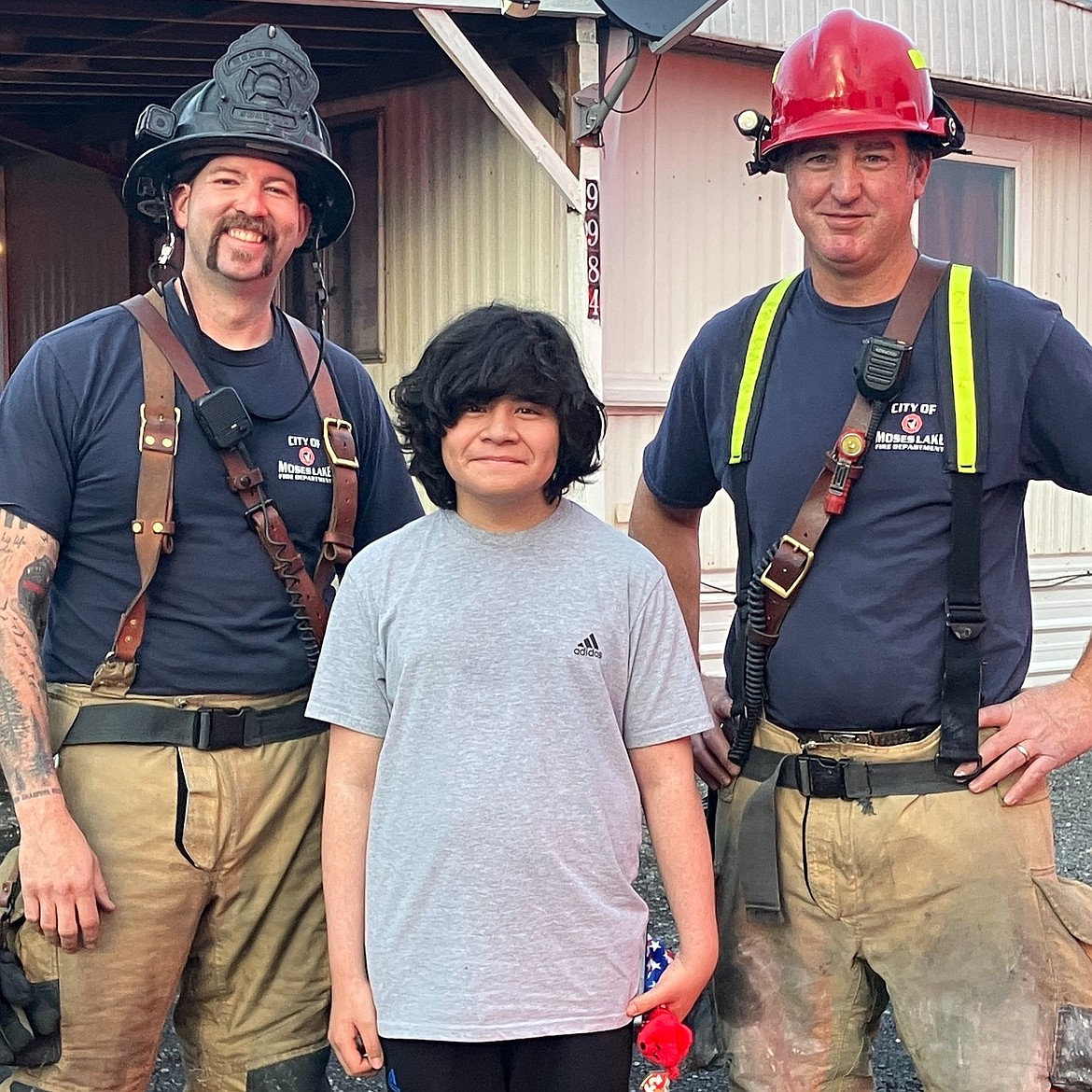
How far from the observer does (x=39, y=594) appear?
2.59m

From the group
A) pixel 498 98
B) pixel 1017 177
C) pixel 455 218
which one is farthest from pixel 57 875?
pixel 1017 177

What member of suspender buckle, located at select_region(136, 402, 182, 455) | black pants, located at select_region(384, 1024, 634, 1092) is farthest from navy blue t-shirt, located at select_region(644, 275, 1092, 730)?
suspender buckle, located at select_region(136, 402, 182, 455)

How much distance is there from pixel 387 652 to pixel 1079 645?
22.6 ft

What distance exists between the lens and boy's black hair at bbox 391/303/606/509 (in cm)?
223

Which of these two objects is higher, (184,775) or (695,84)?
(695,84)

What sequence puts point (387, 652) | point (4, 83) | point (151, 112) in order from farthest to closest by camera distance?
1. point (4, 83)
2. point (151, 112)
3. point (387, 652)

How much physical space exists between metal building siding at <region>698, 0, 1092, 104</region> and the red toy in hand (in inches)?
207

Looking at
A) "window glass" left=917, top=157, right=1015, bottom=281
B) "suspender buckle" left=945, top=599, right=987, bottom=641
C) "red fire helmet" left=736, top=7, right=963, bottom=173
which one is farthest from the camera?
"window glass" left=917, top=157, right=1015, bottom=281

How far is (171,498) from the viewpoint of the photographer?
262 cm

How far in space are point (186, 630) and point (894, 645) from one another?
53.2 inches

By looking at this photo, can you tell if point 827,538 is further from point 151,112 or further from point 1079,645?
point 1079,645

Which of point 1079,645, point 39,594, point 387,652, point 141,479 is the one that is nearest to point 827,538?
point 387,652

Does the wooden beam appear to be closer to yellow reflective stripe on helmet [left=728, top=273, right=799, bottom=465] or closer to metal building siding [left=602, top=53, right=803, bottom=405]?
metal building siding [left=602, top=53, right=803, bottom=405]

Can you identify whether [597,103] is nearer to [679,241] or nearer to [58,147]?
[679,241]
